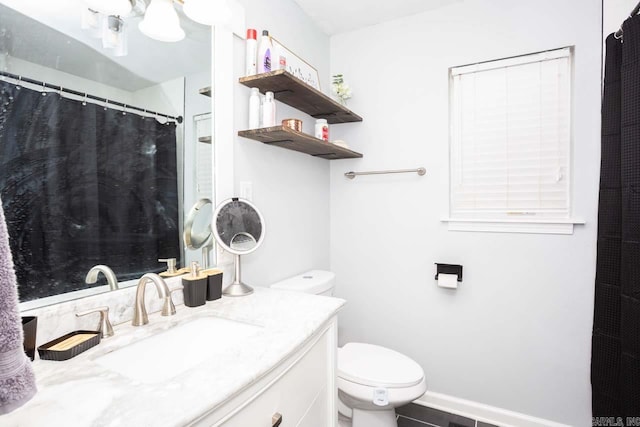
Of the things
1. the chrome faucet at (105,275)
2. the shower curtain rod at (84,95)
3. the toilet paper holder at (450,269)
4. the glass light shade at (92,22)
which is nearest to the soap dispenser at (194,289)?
the chrome faucet at (105,275)

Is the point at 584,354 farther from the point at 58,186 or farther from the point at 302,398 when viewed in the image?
the point at 58,186

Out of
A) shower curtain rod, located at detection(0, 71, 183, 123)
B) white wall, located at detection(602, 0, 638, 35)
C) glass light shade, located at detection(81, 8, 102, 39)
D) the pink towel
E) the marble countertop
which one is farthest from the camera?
white wall, located at detection(602, 0, 638, 35)

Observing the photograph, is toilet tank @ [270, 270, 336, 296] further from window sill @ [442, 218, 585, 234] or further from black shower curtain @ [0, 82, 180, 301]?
window sill @ [442, 218, 585, 234]

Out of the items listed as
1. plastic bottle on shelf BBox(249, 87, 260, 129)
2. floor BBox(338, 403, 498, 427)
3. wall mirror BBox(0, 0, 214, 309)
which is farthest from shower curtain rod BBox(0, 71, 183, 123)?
floor BBox(338, 403, 498, 427)

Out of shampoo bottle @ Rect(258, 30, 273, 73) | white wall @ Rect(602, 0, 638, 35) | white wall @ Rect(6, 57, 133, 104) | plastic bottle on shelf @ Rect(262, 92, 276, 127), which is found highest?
white wall @ Rect(602, 0, 638, 35)

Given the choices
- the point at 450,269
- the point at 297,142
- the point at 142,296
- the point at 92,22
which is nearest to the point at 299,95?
the point at 297,142

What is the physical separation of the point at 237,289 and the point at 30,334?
0.67m

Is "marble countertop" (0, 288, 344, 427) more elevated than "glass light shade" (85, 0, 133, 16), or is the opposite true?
"glass light shade" (85, 0, 133, 16)

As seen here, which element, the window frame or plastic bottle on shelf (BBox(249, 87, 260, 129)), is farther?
the window frame

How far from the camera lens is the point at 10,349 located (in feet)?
1.37

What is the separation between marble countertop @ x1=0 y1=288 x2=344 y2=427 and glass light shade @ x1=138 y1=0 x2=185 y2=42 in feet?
3.33

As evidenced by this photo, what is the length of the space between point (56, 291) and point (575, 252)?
221cm

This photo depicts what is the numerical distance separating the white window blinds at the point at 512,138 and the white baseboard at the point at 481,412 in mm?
1106

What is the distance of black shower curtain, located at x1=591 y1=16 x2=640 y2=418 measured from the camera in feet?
4.13
